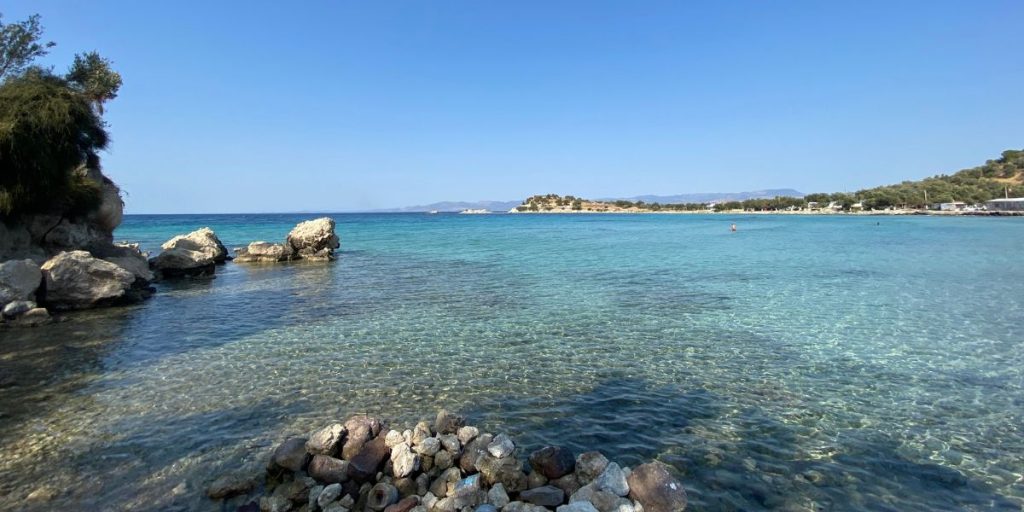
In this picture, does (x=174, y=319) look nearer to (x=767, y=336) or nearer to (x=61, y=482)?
(x=61, y=482)

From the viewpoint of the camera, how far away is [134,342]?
1420cm

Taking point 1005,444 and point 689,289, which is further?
point 689,289

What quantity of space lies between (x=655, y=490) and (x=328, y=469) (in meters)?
4.11

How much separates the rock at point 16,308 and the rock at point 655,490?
20040 mm

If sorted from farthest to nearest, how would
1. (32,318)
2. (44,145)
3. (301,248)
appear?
(301,248), (44,145), (32,318)

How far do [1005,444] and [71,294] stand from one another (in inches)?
1035

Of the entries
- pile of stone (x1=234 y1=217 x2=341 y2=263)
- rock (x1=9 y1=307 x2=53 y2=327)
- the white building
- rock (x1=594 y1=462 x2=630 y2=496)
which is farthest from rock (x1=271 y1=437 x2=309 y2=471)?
the white building

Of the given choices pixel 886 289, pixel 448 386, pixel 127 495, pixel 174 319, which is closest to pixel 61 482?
pixel 127 495

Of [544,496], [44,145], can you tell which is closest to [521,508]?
[544,496]

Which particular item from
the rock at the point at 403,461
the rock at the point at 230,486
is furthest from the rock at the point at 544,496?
the rock at the point at 230,486

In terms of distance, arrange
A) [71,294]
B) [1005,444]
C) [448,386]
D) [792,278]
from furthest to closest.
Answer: [792,278] < [71,294] < [448,386] < [1005,444]

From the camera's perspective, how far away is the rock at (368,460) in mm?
6453

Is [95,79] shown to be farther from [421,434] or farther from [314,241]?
[421,434]

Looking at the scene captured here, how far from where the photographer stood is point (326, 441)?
6.90 metres
